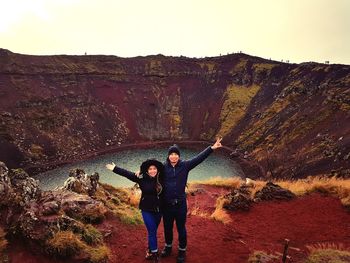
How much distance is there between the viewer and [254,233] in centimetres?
1260

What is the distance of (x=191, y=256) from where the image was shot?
32.8 feet

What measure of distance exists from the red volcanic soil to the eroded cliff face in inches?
1051

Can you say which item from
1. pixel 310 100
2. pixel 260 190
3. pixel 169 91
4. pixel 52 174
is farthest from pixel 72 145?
pixel 260 190

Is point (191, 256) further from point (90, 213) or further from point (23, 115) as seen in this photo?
point (23, 115)

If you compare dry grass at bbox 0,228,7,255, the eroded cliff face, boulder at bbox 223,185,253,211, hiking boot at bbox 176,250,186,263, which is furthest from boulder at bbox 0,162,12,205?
the eroded cliff face

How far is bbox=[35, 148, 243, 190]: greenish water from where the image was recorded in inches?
1956

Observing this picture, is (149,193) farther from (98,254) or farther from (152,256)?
(98,254)

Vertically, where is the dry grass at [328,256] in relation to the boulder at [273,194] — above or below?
above

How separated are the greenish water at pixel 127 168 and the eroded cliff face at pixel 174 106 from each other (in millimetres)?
3599

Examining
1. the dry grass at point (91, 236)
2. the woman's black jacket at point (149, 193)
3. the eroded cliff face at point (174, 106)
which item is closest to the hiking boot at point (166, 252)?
the woman's black jacket at point (149, 193)

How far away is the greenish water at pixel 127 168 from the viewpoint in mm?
49688

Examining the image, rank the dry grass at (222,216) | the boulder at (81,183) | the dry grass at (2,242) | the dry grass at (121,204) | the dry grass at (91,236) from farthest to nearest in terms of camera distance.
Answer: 1. the boulder at (81,183)
2. the dry grass at (222,216)
3. the dry grass at (121,204)
4. the dry grass at (91,236)
5. the dry grass at (2,242)

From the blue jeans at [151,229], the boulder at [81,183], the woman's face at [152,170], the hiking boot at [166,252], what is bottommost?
the hiking boot at [166,252]

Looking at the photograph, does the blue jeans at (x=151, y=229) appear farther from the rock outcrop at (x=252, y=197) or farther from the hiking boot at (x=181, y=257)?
the rock outcrop at (x=252, y=197)
